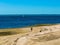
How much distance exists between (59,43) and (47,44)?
47 cm

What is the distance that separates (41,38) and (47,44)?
979 millimetres

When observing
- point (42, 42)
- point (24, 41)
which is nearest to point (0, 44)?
point (24, 41)

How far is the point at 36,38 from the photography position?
792 cm

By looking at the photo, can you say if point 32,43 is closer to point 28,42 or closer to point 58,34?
point 28,42

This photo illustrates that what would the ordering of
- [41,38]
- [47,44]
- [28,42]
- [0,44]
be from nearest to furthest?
[47,44]
[28,42]
[41,38]
[0,44]

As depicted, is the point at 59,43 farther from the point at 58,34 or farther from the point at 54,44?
the point at 58,34

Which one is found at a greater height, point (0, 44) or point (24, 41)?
point (24, 41)

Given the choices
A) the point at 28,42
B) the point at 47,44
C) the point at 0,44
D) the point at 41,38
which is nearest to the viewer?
the point at 47,44

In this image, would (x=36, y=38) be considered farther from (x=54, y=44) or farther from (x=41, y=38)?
(x=54, y=44)

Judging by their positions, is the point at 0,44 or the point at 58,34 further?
the point at 0,44

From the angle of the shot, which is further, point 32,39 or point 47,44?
point 32,39

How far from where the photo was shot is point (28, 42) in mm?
7484

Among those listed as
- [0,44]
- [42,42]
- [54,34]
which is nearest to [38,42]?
[42,42]

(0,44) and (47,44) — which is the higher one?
(47,44)
